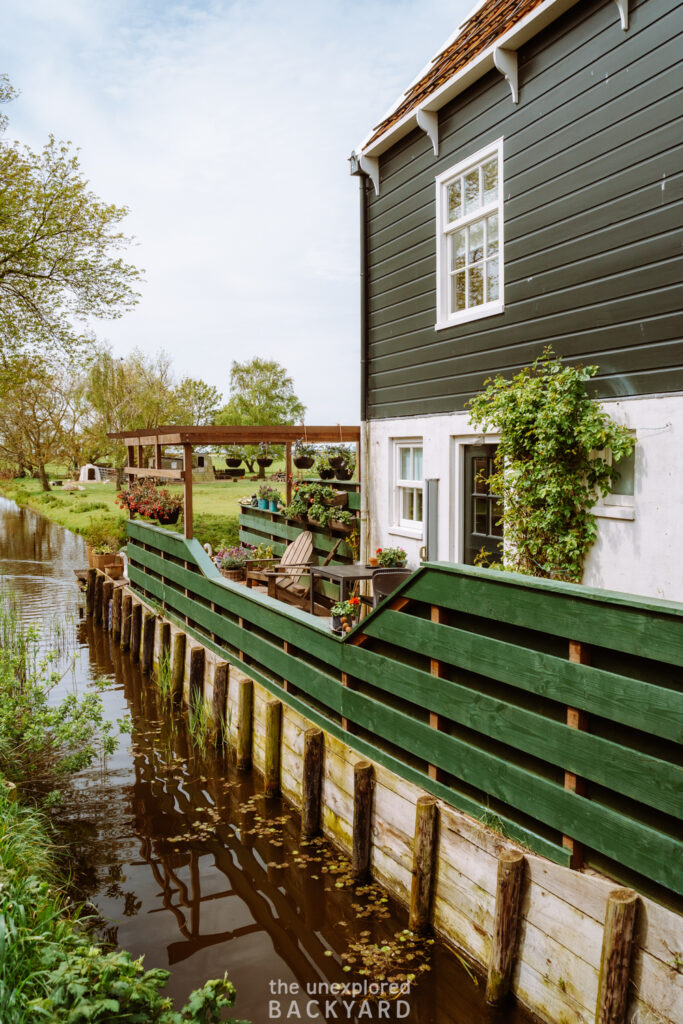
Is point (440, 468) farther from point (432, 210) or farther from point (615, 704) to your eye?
point (615, 704)

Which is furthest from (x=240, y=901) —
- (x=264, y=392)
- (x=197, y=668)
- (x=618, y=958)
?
(x=264, y=392)

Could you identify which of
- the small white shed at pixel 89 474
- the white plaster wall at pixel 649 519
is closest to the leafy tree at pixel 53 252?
the white plaster wall at pixel 649 519

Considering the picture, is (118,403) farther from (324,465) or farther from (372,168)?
(372,168)

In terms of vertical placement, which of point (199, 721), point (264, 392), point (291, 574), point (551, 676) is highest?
point (264, 392)

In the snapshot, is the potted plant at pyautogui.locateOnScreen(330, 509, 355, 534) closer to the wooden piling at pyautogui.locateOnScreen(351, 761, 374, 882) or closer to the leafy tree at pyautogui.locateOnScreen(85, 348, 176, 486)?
the wooden piling at pyautogui.locateOnScreen(351, 761, 374, 882)

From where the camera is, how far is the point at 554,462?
6.46m

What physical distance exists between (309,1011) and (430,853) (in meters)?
1.16

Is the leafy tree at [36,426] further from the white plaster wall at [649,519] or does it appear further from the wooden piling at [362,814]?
the wooden piling at [362,814]

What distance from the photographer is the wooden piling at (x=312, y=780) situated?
6016 millimetres

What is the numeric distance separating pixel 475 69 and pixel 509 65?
1.59ft

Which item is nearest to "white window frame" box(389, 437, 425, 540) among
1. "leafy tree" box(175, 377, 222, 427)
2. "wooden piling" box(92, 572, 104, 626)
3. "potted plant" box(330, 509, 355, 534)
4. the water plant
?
"potted plant" box(330, 509, 355, 534)

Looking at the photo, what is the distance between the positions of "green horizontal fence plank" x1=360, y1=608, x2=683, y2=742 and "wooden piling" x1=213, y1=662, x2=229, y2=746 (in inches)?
138

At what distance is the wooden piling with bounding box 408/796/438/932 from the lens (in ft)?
15.1

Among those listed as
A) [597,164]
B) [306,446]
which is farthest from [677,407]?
[306,446]
